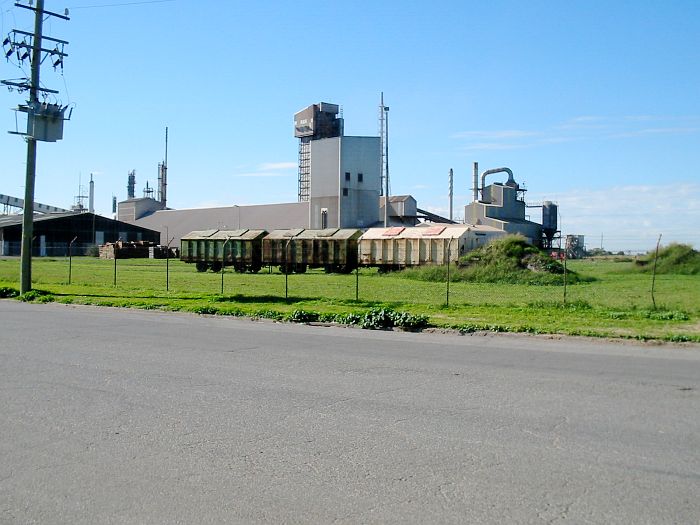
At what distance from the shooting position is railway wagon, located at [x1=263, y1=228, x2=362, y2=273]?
43.0m

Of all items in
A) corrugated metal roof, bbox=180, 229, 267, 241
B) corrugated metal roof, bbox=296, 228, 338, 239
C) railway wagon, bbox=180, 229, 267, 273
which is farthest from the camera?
corrugated metal roof, bbox=180, 229, 267, 241

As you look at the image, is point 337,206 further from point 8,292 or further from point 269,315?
point 269,315

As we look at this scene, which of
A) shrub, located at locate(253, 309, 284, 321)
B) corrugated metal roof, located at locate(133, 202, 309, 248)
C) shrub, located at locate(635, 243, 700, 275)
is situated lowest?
shrub, located at locate(253, 309, 284, 321)

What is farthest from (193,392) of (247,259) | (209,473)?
(247,259)

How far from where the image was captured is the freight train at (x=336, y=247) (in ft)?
132

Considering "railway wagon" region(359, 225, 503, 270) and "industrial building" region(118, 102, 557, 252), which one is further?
"industrial building" region(118, 102, 557, 252)

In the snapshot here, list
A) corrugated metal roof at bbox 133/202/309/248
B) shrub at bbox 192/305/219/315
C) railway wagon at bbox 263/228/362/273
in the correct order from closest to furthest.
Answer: shrub at bbox 192/305/219/315
railway wagon at bbox 263/228/362/273
corrugated metal roof at bbox 133/202/309/248

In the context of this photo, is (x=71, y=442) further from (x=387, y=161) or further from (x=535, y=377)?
(x=387, y=161)

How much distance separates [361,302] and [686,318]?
8707mm

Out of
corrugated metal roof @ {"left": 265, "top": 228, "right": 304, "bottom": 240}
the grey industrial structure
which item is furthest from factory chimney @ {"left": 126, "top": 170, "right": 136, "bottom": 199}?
corrugated metal roof @ {"left": 265, "top": 228, "right": 304, "bottom": 240}

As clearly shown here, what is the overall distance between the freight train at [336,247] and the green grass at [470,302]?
7.18 m

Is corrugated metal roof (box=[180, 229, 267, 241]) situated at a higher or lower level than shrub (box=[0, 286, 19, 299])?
higher

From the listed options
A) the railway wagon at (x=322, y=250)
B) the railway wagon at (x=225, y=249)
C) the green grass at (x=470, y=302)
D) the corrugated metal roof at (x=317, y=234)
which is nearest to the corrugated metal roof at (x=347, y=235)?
the railway wagon at (x=322, y=250)

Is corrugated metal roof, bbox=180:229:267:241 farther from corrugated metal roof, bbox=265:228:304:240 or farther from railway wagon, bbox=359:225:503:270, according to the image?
railway wagon, bbox=359:225:503:270
